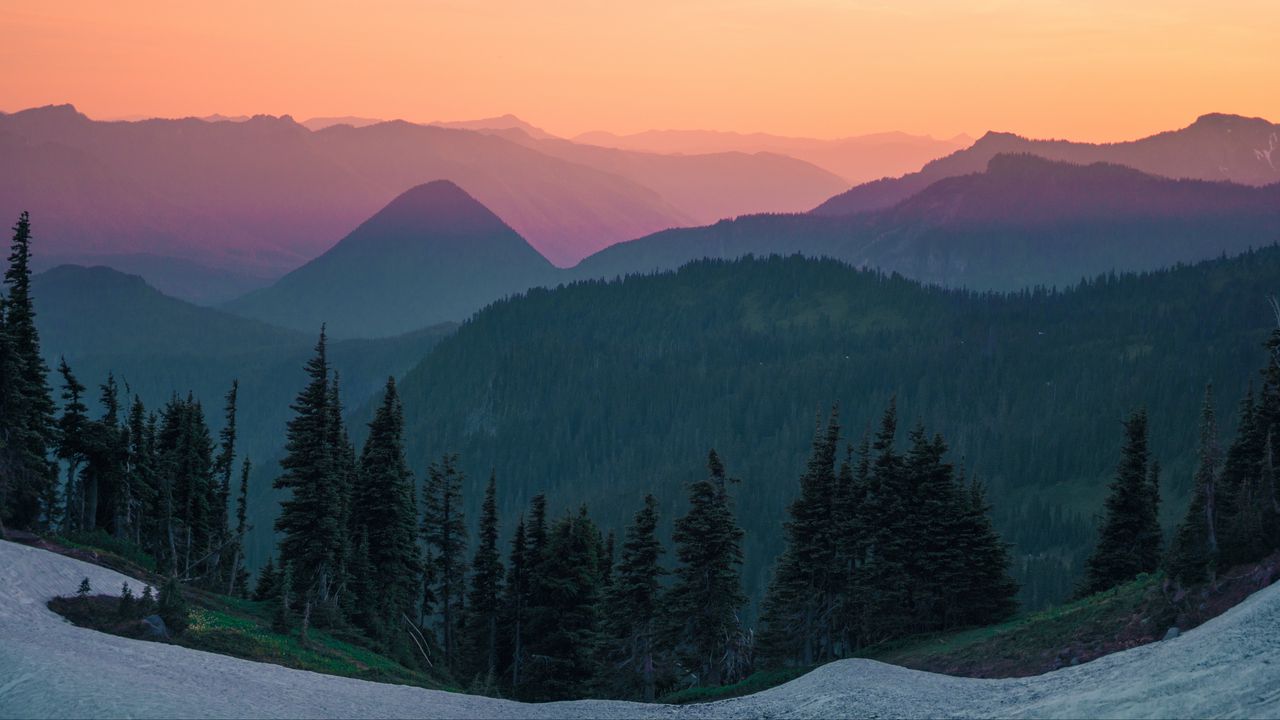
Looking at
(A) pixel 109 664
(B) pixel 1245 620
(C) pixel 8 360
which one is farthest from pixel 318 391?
(B) pixel 1245 620

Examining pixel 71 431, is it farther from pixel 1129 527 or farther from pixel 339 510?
pixel 1129 527

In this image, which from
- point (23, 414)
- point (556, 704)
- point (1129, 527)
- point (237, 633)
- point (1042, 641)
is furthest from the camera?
point (1129, 527)

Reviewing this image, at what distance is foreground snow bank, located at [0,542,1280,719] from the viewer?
102ft

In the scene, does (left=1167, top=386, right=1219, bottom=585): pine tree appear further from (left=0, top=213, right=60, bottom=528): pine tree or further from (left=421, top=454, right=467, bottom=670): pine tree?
(left=0, top=213, right=60, bottom=528): pine tree

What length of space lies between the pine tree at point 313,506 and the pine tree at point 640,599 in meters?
15.3

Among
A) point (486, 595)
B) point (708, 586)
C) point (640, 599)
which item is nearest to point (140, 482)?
point (486, 595)

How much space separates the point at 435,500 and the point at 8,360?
26065mm

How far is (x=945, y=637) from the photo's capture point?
185 ft

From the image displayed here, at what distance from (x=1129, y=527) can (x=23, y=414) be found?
64.5 metres

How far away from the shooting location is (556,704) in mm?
44656

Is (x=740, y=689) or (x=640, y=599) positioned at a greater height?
(x=640, y=599)

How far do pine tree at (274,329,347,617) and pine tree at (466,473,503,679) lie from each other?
47.4 ft

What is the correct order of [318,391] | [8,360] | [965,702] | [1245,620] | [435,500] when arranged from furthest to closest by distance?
1. [435,500]
2. [8,360]
3. [318,391]
4. [965,702]
5. [1245,620]

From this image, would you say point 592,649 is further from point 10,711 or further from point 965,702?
point 10,711
